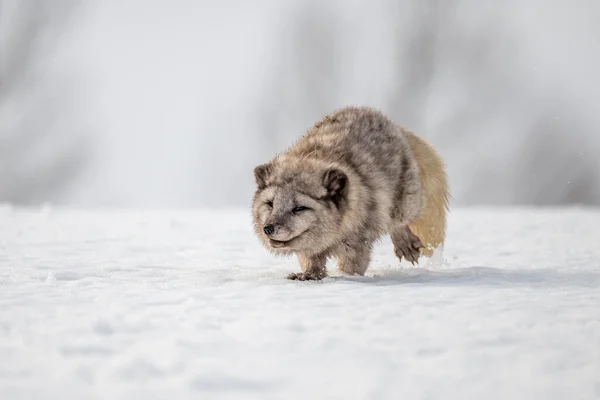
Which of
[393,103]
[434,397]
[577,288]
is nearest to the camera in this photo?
[434,397]

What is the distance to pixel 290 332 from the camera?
355 cm

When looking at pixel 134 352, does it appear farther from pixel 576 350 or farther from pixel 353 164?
pixel 353 164

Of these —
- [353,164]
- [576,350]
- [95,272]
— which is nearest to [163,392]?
[576,350]

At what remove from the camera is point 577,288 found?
17.1 ft

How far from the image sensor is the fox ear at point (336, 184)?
19.6 feet

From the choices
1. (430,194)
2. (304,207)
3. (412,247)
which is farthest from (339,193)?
(430,194)

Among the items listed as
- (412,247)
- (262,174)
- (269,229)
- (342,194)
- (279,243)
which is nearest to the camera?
(269,229)

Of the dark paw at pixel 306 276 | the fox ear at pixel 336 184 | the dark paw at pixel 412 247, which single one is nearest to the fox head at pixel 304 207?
the fox ear at pixel 336 184

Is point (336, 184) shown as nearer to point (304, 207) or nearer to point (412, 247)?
point (304, 207)

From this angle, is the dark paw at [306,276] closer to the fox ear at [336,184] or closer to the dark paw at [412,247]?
the fox ear at [336,184]

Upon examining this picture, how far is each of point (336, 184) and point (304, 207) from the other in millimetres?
334

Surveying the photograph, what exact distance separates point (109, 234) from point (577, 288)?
7.25 m

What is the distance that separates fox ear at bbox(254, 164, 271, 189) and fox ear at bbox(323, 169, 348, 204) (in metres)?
0.56

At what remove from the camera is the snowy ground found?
2734mm
